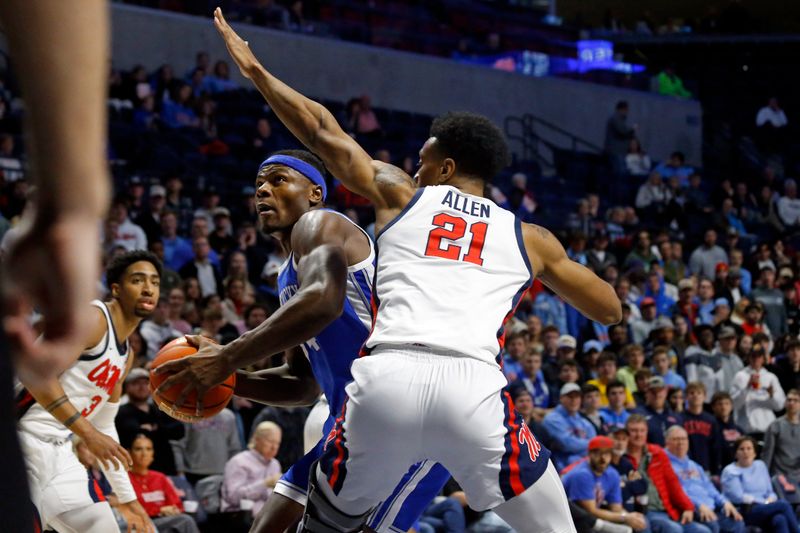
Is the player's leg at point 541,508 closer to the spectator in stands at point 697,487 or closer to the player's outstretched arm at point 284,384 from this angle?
the player's outstretched arm at point 284,384

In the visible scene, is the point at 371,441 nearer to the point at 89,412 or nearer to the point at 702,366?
the point at 89,412

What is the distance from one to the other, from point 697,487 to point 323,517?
7534mm

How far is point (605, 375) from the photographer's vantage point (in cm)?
1151

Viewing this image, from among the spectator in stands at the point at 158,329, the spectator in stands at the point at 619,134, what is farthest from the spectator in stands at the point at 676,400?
the spectator in stands at the point at 619,134

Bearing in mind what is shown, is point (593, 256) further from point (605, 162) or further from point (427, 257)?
point (427, 257)

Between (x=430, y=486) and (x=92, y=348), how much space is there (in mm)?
2011

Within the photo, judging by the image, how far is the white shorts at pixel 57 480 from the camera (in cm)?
523

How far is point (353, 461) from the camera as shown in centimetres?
363

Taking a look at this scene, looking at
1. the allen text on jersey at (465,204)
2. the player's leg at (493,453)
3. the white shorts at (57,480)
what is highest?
the allen text on jersey at (465,204)

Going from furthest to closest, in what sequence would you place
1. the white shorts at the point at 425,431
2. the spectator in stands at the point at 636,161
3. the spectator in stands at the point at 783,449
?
the spectator in stands at the point at 636,161 < the spectator in stands at the point at 783,449 < the white shorts at the point at 425,431

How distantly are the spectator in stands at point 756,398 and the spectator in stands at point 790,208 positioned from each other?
6658 millimetres

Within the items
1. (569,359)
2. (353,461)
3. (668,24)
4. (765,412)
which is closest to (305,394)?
(353,461)

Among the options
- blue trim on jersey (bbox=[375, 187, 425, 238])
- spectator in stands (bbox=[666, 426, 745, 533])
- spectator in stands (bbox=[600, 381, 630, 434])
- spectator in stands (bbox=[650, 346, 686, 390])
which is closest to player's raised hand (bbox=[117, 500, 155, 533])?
blue trim on jersey (bbox=[375, 187, 425, 238])

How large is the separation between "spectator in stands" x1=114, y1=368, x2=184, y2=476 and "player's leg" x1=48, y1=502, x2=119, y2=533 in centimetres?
281
